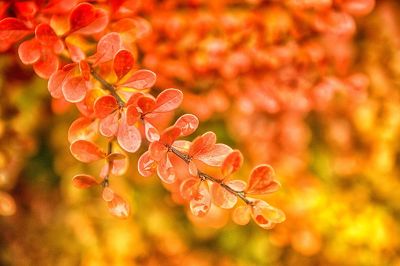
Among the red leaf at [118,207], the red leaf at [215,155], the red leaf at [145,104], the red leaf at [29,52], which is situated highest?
the red leaf at [29,52]

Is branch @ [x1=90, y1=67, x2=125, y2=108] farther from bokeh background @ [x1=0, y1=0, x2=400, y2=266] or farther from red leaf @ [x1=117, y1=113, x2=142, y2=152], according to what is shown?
bokeh background @ [x1=0, y1=0, x2=400, y2=266]

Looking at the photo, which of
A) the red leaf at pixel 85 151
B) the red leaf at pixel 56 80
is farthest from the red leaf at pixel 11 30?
the red leaf at pixel 85 151

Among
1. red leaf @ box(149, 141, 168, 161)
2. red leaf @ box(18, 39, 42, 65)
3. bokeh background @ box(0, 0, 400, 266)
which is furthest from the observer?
bokeh background @ box(0, 0, 400, 266)

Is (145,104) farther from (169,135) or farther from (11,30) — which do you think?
(11,30)

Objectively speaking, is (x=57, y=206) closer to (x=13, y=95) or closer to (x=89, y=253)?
(x=89, y=253)

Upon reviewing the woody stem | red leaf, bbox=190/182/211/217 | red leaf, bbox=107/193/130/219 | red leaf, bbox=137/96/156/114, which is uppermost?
red leaf, bbox=137/96/156/114

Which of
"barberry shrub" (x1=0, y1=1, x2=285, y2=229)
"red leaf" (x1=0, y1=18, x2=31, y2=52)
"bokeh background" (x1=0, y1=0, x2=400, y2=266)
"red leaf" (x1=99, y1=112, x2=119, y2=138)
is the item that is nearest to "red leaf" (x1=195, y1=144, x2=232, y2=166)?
"barberry shrub" (x1=0, y1=1, x2=285, y2=229)

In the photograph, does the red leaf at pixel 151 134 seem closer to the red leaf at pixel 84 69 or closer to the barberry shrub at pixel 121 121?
the barberry shrub at pixel 121 121

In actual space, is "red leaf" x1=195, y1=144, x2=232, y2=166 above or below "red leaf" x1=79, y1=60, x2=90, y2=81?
below
